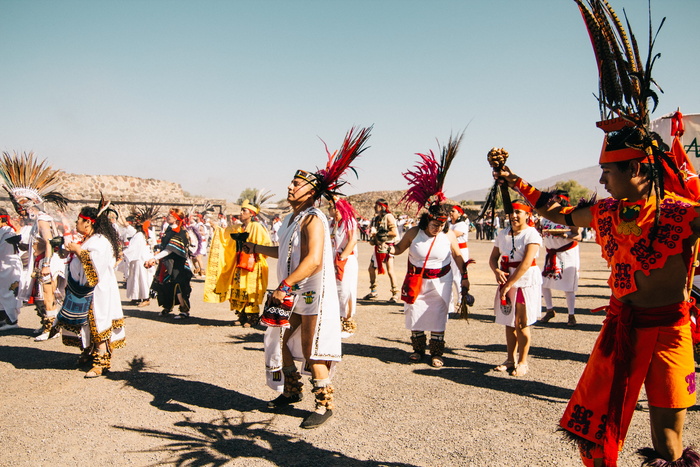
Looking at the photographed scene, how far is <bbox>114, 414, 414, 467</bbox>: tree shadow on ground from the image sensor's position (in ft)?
11.2

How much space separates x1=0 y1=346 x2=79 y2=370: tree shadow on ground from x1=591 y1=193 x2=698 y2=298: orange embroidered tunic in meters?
5.62

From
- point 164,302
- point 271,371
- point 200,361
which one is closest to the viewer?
point 271,371

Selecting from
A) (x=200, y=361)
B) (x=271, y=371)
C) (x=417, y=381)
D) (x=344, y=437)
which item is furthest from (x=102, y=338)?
(x=417, y=381)

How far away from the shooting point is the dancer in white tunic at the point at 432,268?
574 centimetres

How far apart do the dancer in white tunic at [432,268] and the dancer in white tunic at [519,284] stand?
507 mm

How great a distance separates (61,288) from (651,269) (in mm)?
8450

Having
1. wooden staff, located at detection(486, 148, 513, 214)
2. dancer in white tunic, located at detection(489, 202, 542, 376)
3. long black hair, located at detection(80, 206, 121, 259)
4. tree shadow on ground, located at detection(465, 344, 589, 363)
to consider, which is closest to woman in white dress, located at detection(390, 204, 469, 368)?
dancer in white tunic, located at detection(489, 202, 542, 376)

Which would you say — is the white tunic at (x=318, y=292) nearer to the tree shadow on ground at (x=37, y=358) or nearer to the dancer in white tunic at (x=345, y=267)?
the dancer in white tunic at (x=345, y=267)

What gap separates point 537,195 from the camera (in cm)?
315

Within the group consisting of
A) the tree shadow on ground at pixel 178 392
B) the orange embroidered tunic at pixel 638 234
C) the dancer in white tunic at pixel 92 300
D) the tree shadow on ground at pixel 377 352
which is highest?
the orange embroidered tunic at pixel 638 234

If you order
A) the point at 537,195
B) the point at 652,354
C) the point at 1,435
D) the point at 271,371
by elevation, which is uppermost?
the point at 537,195

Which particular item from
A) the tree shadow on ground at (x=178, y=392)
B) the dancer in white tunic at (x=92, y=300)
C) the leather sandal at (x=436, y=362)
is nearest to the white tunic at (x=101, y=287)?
the dancer in white tunic at (x=92, y=300)

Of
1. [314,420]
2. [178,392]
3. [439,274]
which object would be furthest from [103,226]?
[439,274]

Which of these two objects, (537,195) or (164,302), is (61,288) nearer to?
(164,302)
